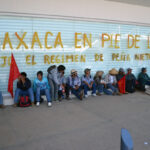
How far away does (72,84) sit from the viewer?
623 centimetres

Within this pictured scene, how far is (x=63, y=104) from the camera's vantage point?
562 centimetres

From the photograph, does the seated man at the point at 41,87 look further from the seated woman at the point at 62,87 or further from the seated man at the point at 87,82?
the seated man at the point at 87,82

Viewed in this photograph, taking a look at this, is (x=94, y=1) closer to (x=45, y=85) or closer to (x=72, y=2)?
(x=72, y=2)

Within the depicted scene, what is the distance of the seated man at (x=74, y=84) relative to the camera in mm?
6161

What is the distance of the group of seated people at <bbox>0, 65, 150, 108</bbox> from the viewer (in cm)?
542

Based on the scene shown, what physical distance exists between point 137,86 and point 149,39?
2.47 metres

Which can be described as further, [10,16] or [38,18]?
[38,18]

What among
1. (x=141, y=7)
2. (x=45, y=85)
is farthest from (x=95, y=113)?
(x=141, y=7)

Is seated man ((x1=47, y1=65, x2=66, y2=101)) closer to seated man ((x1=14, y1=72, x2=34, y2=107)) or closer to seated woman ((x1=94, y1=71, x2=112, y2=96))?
seated man ((x1=14, y1=72, x2=34, y2=107))

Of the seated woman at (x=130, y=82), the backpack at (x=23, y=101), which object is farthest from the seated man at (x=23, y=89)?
the seated woman at (x=130, y=82)

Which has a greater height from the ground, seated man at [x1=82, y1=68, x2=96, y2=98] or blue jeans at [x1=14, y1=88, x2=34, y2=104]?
seated man at [x1=82, y1=68, x2=96, y2=98]

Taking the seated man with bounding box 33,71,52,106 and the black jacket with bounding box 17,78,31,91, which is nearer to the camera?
the black jacket with bounding box 17,78,31,91

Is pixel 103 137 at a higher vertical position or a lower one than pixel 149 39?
lower

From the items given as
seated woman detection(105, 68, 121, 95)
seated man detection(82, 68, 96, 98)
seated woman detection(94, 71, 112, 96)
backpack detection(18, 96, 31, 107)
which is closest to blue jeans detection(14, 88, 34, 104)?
backpack detection(18, 96, 31, 107)
